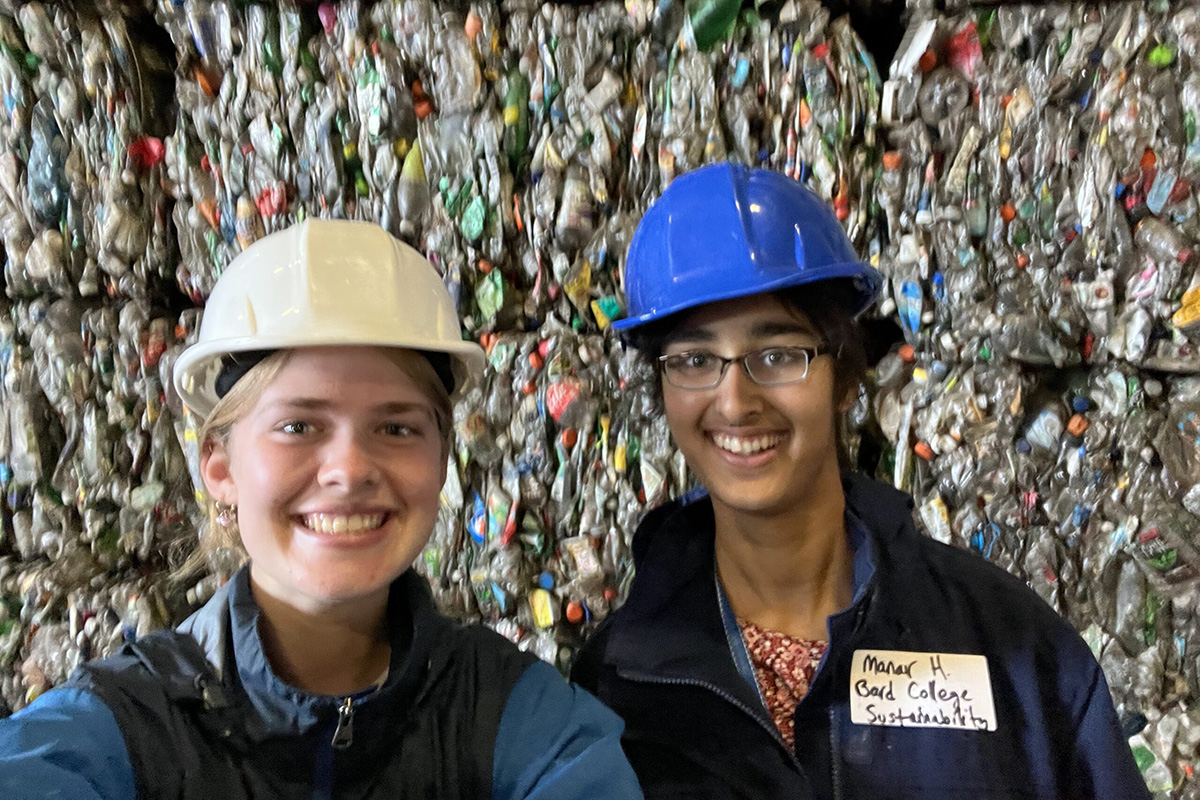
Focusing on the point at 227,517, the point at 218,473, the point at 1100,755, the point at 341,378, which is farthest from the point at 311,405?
the point at 1100,755

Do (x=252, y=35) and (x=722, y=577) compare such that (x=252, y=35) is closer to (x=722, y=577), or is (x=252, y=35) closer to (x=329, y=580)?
(x=329, y=580)

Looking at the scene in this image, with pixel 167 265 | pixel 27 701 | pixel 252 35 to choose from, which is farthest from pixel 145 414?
pixel 252 35

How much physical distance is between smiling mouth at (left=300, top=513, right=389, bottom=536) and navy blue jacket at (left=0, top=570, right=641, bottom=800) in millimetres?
103

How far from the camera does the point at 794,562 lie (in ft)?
2.77

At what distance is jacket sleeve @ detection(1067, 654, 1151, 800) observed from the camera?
725 millimetres

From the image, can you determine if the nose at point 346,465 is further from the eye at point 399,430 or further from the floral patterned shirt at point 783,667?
the floral patterned shirt at point 783,667

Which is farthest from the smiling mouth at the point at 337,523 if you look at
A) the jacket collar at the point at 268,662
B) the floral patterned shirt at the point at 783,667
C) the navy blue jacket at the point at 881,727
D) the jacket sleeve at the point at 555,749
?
the floral patterned shirt at the point at 783,667

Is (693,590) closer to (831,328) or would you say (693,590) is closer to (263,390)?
(831,328)

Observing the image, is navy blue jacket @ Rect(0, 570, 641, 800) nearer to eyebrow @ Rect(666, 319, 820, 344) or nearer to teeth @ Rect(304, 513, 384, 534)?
teeth @ Rect(304, 513, 384, 534)

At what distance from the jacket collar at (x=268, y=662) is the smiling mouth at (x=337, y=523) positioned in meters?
0.10

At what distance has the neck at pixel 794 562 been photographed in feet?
2.75

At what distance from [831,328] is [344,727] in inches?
24.3

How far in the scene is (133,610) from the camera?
1.19m

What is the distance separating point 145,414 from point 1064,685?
135 cm
